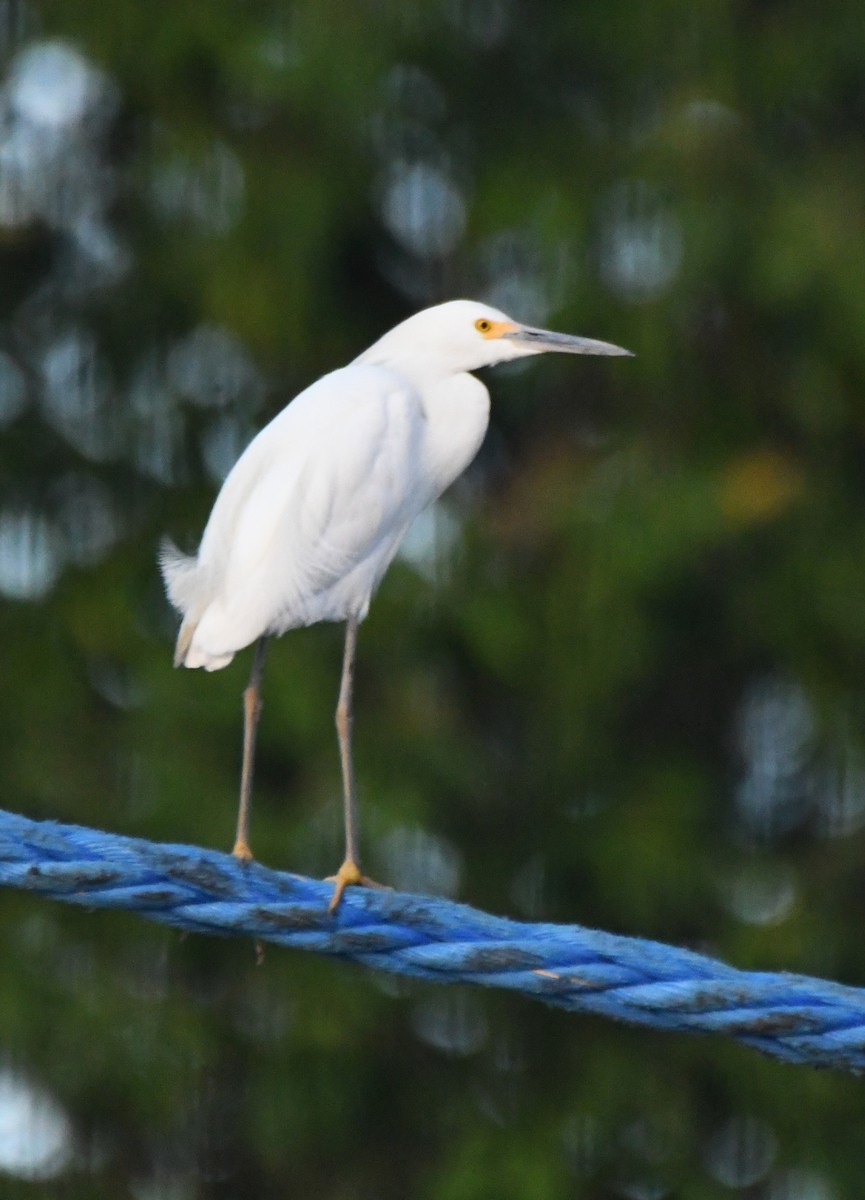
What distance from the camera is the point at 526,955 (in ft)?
4.50

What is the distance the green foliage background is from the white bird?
1.57 metres

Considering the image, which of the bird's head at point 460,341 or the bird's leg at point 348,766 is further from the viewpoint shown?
the bird's head at point 460,341

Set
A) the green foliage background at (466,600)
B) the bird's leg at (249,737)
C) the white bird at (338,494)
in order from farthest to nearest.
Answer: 1. the green foliage background at (466,600)
2. the white bird at (338,494)
3. the bird's leg at (249,737)

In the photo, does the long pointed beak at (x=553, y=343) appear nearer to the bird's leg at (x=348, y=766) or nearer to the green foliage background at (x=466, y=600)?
the bird's leg at (x=348, y=766)

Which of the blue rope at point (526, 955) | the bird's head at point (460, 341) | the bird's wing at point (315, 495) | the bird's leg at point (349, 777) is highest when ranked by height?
the bird's head at point (460, 341)

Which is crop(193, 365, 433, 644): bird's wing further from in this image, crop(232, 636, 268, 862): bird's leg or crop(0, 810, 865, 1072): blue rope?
crop(0, 810, 865, 1072): blue rope

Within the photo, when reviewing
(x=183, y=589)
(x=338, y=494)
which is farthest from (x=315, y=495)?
(x=183, y=589)

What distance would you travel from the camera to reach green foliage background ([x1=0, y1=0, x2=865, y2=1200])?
4078 millimetres

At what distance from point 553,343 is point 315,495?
354mm

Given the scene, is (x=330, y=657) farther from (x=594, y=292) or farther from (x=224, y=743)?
(x=594, y=292)

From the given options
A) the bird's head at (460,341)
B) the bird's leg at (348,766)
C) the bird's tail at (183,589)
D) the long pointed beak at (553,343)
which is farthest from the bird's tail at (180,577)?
the long pointed beak at (553,343)

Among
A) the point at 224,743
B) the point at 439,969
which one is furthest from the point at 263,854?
the point at 439,969

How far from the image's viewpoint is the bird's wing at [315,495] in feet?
7.23

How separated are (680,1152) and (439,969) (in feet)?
9.73
